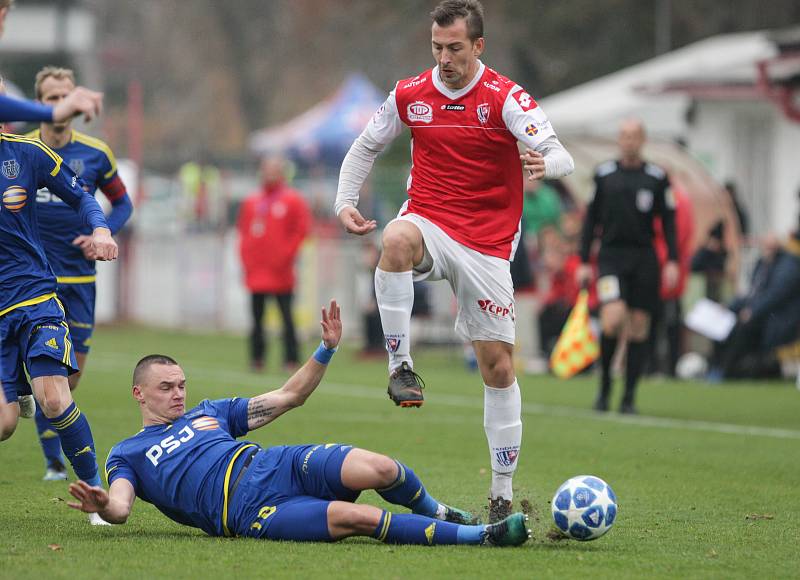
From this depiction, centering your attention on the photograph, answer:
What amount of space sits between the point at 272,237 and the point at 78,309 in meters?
9.27

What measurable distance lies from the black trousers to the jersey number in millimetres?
11332

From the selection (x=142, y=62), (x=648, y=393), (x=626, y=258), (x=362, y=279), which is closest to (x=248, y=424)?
(x=626, y=258)

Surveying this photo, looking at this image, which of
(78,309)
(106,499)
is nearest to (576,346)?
(78,309)

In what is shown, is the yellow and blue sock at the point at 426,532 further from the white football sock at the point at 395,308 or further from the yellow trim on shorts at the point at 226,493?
the white football sock at the point at 395,308

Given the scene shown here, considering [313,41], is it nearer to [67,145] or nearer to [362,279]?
[362,279]

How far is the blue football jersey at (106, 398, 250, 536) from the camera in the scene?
23.1 feet

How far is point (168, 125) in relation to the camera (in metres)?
62.0

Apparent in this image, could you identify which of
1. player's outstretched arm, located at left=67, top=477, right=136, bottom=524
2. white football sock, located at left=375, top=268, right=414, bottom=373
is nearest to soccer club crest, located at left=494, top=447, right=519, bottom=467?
white football sock, located at left=375, top=268, right=414, bottom=373

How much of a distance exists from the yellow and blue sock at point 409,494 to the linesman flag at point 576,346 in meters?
10.4

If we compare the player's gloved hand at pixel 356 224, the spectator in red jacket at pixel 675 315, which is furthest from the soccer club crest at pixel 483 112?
the spectator in red jacket at pixel 675 315

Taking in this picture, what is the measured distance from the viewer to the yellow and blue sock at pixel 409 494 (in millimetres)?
7051

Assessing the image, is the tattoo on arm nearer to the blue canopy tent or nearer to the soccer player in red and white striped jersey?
the soccer player in red and white striped jersey

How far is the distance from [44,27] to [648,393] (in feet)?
60.0

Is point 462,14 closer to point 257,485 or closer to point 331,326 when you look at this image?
point 331,326
